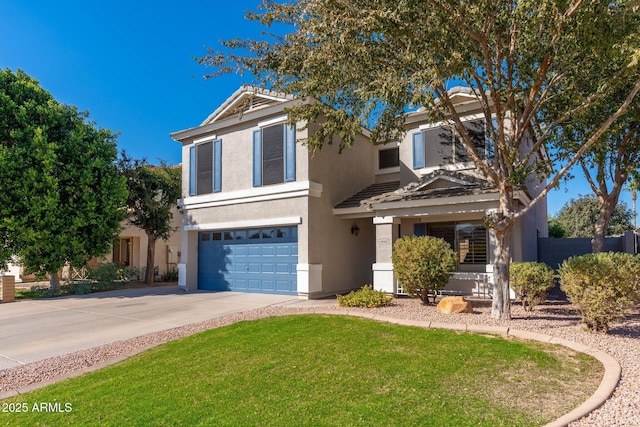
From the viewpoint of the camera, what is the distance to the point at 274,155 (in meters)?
14.6

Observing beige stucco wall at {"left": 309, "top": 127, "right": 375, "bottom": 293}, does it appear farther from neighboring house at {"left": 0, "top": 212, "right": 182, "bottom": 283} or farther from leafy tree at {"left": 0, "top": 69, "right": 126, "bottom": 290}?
neighboring house at {"left": 0, "top": 212, "right": 182, "bottom": 283}

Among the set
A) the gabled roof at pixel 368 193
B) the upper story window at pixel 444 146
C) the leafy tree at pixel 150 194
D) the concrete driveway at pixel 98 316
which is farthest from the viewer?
the leafy tree at pixel 150 194

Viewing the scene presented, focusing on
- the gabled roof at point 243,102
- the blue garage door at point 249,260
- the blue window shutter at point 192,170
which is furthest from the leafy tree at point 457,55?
the blue window shutter at point 192,170

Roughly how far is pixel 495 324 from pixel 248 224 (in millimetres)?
9493

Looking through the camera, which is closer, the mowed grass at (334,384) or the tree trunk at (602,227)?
the mowed grass at (334,384)

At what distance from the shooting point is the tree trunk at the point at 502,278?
8.69 m

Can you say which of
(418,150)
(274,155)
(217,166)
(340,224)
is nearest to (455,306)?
(340,224)

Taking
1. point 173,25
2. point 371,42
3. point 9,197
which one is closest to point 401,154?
point 371,42

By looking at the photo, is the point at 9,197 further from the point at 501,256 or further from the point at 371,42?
the point at 501,256

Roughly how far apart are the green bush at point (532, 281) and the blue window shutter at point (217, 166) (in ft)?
36.5

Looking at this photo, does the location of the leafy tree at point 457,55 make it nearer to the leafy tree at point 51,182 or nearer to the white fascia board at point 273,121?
the white fascia board at point 273,121

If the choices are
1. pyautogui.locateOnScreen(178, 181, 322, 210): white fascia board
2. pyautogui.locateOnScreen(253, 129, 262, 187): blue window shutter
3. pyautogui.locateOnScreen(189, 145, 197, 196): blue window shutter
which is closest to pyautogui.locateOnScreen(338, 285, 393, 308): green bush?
pyautogui.locateOnScreen(178, 181, 322, 210): white fascia board

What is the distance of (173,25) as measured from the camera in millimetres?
14984

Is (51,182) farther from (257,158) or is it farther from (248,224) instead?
(257,158)
